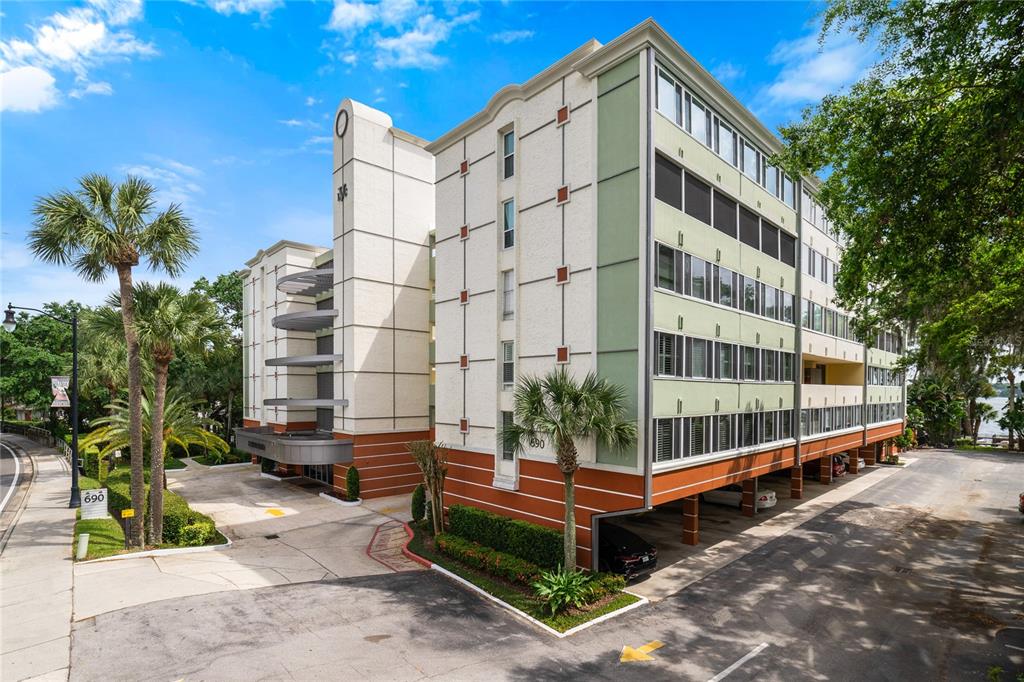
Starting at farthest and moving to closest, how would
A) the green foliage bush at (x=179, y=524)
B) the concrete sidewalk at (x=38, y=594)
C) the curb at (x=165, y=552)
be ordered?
the green foliage bush at (x=179, y=524) → the curb at (x=165, y=552) → the concrete sidewalk at (x=38, y=594)

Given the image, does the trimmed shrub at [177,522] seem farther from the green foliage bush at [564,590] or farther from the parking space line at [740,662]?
the parking space line at [740,662]

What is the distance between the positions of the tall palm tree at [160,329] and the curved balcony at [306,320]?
9366 mm

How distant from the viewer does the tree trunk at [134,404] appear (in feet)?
66.8

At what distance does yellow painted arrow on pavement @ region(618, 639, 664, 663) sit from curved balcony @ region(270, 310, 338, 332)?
24686 millimetres

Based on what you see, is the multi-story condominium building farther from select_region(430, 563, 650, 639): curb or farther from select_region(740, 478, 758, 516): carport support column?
select_region(430, 563, 650, 639): curb

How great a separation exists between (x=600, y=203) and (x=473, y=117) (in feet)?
28.0

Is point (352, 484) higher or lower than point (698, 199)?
lower

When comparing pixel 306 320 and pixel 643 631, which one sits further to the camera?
pixel 306 320

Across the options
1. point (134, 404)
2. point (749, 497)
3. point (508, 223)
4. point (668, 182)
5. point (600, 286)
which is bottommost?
point (749, 497)

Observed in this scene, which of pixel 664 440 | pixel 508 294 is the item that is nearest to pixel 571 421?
pixel 664 440

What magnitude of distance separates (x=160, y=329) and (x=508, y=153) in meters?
15.4

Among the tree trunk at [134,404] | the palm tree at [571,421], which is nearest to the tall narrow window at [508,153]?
the palm tree at [571,421]

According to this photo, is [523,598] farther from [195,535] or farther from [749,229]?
[749,229]

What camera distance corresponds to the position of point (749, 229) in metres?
23.6
